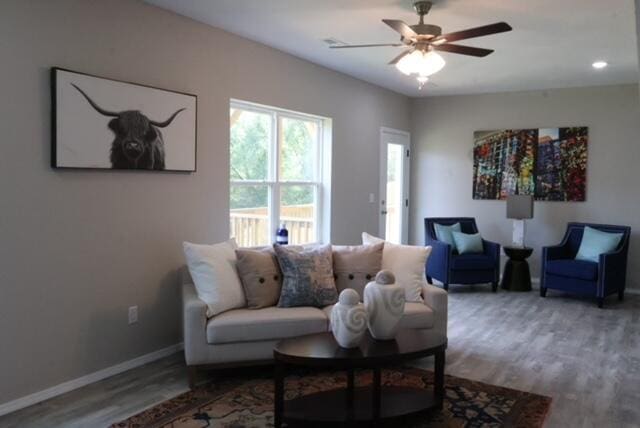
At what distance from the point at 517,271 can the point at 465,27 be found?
3446 mm

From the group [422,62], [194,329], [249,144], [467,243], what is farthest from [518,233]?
[194,329]

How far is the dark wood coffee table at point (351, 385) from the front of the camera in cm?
260

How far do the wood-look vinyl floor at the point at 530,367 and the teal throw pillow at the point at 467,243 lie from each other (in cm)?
84

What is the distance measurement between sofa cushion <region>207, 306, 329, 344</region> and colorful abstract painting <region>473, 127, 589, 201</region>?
14.5ft

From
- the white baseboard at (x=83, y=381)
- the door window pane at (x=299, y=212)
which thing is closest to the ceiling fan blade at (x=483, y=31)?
the door window pane at (x=299, y=212)

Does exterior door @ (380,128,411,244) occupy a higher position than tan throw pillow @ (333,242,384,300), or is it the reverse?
exterior door @ (380,128,411,244)

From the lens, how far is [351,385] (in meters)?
2.83

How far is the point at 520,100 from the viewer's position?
6906 mm

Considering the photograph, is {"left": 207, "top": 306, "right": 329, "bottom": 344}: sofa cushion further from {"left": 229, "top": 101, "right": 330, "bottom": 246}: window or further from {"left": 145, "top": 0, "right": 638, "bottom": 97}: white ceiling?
{"left": 145, "top": 0, "right": 638, "bottom": 97}: white ceiling

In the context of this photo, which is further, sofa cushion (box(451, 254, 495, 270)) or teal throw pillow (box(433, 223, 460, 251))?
teal throw pillow (box(433, 223, 460, 251))

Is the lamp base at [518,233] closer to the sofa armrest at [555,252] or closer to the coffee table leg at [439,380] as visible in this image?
the sofa armrest at [555,252]

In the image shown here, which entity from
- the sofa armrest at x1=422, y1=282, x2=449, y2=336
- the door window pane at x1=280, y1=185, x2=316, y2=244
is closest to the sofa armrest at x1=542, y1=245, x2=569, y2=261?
the door window pane at x1=280, y1=185, x2=316, y2=244

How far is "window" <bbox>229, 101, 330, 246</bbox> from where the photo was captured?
15.4ft

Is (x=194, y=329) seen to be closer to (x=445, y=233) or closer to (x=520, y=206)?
(x=445, y=233)
